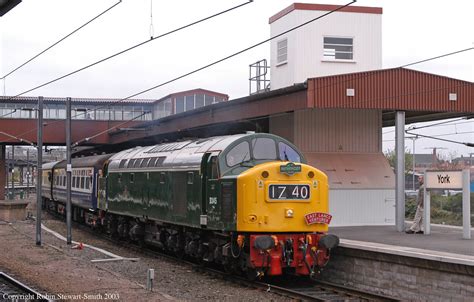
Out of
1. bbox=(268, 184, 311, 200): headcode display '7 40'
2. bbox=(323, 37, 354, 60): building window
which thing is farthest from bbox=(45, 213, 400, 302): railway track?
bbox=(323, 37, 354, 60): building window

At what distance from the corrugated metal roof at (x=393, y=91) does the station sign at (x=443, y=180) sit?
109 inches

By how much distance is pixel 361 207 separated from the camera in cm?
2241

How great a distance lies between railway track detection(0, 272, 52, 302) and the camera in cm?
1193

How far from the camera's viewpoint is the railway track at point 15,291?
11.9 meters

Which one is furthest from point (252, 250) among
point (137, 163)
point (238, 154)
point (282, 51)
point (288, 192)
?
point (282, 51)

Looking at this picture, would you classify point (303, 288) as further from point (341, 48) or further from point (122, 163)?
point (341, 48)

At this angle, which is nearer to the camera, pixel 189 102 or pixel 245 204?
pixel 245 204

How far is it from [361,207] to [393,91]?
4.48 metres

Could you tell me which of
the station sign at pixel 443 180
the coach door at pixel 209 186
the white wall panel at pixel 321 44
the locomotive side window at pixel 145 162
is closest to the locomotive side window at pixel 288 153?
the coach door at pixel 209 186

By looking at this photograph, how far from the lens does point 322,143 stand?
22719 mm

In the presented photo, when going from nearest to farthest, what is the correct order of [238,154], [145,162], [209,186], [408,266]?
[408,266] < [238,154] < [209,186] < [145,162]

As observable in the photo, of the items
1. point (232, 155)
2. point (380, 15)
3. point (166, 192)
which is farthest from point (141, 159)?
point (380, 15)

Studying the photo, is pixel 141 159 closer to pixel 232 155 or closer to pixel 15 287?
pixel 232 155

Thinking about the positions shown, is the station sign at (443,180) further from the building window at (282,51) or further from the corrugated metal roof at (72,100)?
the corrugated metal roof at (72,100)
